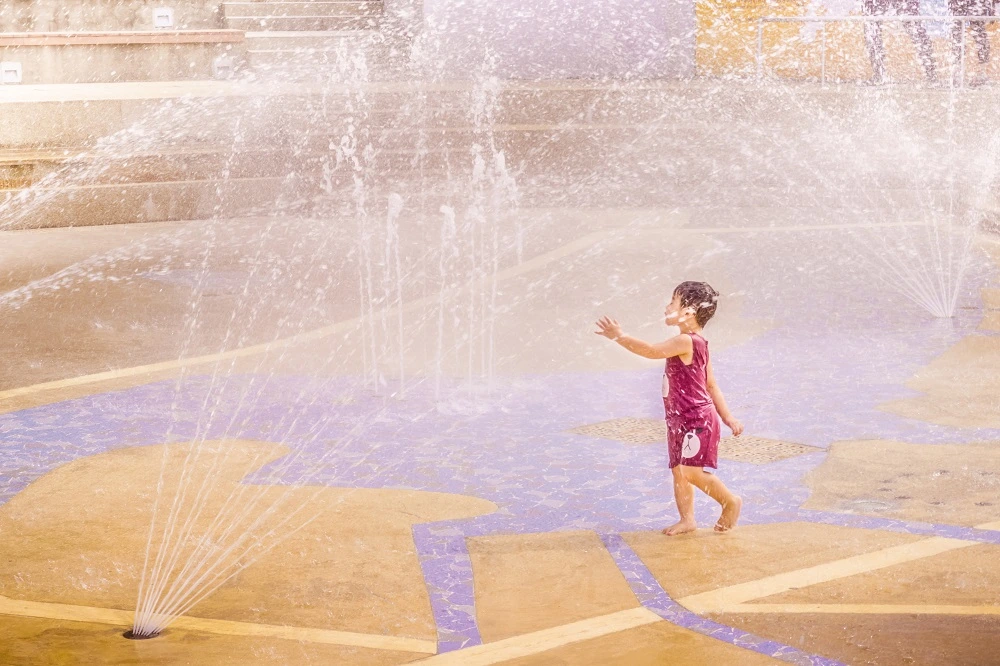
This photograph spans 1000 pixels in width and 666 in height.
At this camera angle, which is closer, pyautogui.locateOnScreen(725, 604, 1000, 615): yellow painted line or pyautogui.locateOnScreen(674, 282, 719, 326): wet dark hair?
pyautogui.locateOnScreen(725, 604, 1000, 615): yellow painted line

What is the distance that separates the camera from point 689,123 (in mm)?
17281

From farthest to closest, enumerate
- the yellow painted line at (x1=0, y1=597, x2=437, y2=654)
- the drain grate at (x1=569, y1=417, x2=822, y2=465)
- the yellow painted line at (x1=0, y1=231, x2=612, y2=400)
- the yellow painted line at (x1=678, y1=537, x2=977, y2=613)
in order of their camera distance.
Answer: the yellow painted line at (x1=0, y1=231, x2=612, y2=400), the drain grate at (x1=569, y1=417, x2=822, y2=465), the yellow painted line at (x1=678, y1=537, x2=977, y2=613), the yellow painted line at (x1=0, y1=597, x2=437, y2=654)

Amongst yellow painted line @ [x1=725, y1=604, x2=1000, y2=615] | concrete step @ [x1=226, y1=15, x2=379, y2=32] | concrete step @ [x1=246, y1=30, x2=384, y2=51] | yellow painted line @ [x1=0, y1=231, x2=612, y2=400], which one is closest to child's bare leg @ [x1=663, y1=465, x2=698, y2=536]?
yellow painted line @ [x1=725, y1=604, x2=1000, y2=615]

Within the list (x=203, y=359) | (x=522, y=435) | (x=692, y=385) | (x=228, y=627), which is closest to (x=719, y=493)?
(x=692, y=385)

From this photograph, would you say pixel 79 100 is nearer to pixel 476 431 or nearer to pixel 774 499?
pixel 476 431

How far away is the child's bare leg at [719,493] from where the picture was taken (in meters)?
4.88

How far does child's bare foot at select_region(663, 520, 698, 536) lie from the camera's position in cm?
491

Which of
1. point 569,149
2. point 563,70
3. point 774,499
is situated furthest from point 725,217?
point 774,499

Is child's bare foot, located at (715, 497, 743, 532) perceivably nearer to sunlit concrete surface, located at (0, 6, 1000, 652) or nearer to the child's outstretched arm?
sunlit concrete surface, located at (0, 6, 1000, 652)

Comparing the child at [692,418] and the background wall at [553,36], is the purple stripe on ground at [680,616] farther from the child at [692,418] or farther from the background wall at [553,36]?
the background wall at [553,36]

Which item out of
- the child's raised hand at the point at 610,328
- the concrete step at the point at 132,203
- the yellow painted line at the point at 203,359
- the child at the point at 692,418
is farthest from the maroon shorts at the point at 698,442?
the concrete step at the point at 132,203

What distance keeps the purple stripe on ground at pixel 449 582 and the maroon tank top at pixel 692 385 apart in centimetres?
101

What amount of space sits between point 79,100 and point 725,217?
25.3 ft

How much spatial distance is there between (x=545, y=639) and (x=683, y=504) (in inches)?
46.9
